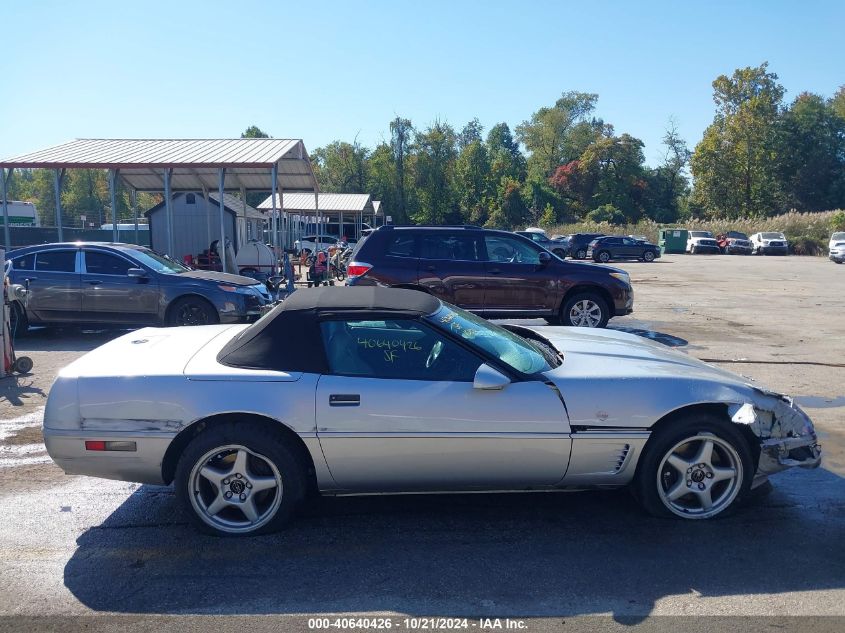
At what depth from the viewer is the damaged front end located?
14.3ft

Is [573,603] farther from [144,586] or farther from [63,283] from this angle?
[63,283]

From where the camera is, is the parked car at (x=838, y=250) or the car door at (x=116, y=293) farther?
the parked car at (x=838, y=250)

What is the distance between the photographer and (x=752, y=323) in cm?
1344

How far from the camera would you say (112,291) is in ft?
36.8

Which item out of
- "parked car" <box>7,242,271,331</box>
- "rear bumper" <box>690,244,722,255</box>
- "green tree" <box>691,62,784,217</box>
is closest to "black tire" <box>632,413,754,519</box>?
"parked car" <box>7,242,271,331</box>

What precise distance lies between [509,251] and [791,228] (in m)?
52.7

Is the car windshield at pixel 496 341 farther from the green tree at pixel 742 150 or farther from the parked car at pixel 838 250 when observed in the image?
the green tree at pixel 742 150

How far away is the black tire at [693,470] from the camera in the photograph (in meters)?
4.24

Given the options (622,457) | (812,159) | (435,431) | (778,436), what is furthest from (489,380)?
(812,159)

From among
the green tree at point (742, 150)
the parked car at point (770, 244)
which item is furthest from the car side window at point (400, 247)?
the green tree at point (742, 150)

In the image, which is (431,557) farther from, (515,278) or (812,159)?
(812,159)

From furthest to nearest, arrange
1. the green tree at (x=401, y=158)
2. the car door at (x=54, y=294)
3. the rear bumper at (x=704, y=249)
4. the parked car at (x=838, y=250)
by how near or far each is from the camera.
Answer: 1. the green tree at (x=401, y=158)
2. the rear bumper at (x=704, y=249)
3. the parked car at (x=838, y=250)
4. the car door at (x=54, y=294)

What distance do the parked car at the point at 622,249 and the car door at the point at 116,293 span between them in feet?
110

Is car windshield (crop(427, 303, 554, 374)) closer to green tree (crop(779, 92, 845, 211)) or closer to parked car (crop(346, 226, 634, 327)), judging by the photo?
parked car (crop(346, 226, 634, 327))
